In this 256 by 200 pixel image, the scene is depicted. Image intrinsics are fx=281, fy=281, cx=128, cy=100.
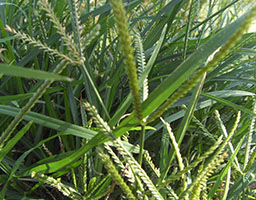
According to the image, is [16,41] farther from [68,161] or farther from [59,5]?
[68,161]

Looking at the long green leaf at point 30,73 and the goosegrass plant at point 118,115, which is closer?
the long green leaf at point 30,73

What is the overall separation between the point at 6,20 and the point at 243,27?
92 centimetres

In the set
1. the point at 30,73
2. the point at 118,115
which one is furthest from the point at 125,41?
the point at 118,115

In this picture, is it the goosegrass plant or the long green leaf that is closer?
the long green leaf

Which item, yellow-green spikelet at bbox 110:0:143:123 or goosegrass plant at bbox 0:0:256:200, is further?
goosegrass plant at bbox 0:0:256:200

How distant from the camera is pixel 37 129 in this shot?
0.84 metres

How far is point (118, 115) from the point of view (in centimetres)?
53

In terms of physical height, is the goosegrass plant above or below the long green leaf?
below

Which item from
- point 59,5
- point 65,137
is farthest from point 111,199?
point 59,5

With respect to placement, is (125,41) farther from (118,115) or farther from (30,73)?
(118,115)

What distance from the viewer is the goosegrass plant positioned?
1.22 ft

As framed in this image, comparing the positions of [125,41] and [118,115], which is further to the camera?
→ [118,115]

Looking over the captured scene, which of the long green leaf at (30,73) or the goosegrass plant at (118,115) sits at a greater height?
the long green leaf at (30,73)

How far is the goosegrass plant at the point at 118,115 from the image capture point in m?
0.37
